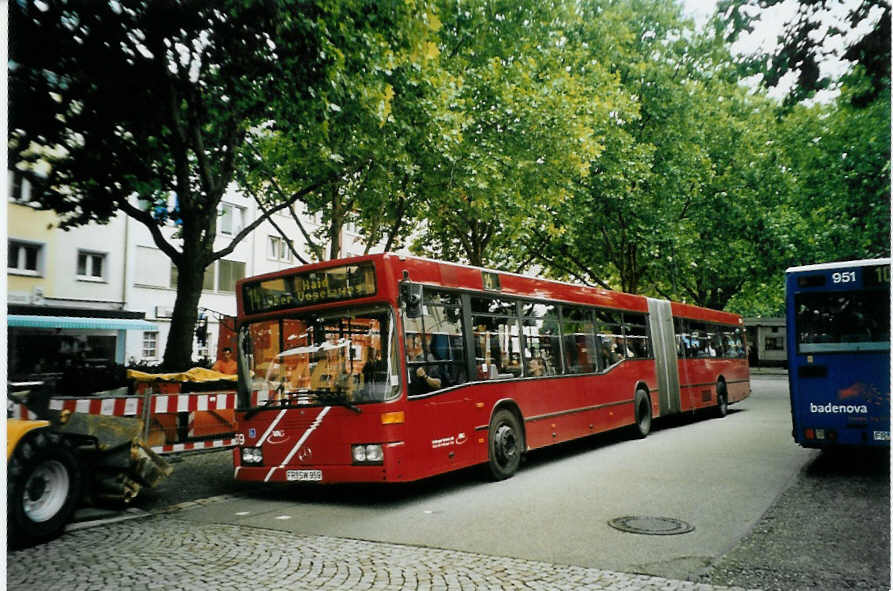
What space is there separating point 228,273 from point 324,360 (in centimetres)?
3056

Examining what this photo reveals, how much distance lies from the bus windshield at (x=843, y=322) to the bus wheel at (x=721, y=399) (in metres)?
10.3

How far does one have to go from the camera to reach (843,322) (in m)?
9.42

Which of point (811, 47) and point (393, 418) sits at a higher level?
point (811, 47)

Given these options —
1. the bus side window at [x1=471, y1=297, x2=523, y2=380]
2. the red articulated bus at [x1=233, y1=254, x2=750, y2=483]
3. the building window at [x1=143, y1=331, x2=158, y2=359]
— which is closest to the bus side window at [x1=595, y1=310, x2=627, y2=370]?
the red articulated bus at [x1=233, y1=254, x2=750, y2=483]

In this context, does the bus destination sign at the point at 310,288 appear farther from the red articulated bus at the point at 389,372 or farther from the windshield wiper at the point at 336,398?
the windshield wiper at the point at 336,398

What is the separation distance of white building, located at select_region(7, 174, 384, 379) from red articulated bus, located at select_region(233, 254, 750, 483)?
268 cm

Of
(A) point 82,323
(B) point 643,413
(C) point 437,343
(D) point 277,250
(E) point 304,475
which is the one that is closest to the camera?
(E) point 304,475

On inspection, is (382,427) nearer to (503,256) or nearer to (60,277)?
(60,277)

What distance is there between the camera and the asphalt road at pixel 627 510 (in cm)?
580

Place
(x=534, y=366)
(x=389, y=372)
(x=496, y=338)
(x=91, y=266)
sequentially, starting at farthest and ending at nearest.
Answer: (x=91, y=266), (x=534, y=366), (x=496, y=338), (x=389, y=372)

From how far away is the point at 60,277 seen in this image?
17.1 m

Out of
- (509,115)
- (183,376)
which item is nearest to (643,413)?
(183,376)

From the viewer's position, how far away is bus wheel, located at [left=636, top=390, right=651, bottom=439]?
1479cm

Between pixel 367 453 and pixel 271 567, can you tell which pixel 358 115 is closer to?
pixel 367 453
